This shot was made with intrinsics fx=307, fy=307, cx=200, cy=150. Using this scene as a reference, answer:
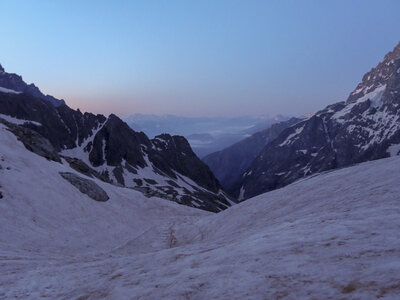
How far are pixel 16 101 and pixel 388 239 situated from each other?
17868 cm

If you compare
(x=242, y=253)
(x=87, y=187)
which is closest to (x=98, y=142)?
(x=87, y=187)

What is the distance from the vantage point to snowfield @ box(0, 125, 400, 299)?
7.48m

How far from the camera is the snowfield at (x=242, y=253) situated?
748 centimetres

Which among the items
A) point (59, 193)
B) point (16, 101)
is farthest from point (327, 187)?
point (16, 101)

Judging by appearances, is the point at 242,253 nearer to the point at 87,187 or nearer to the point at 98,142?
the point at 87,187

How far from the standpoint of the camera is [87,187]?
133ft

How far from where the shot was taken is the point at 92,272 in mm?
13000

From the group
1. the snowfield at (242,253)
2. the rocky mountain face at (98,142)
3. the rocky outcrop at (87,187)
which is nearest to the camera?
the snowfield at (242,253)

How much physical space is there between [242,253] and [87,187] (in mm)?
34094

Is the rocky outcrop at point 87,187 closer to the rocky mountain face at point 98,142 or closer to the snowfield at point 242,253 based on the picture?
the snowfield at point 242,253

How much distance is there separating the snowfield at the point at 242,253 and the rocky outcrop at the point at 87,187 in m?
8.66

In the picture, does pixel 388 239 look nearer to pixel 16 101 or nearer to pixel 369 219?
pixel 369 219

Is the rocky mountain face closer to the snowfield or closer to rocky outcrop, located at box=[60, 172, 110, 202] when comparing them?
rocky outcrop, located at box=[60, 172, 110, 202]

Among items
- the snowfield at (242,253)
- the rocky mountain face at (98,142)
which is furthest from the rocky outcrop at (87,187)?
the rocky mountain face at (98,142)
